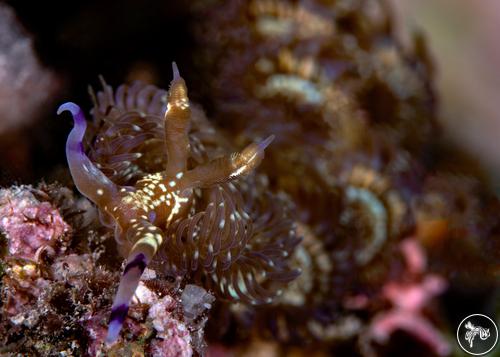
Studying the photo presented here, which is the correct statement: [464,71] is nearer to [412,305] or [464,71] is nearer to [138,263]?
[412,305]

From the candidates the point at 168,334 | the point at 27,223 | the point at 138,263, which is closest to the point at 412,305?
the point at 168,334

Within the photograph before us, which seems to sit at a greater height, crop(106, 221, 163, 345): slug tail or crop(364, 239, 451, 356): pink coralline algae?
crop(106, 221, 163, 345): slug tail

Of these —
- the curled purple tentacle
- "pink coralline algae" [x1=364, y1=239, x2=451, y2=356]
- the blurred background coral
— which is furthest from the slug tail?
the blurred background coral

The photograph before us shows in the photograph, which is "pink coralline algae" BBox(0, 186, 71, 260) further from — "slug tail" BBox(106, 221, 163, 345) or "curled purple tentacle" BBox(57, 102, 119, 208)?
"slug tail" BBox(106, 221, 163, 345)

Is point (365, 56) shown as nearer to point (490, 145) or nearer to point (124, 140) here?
point (490, 145)

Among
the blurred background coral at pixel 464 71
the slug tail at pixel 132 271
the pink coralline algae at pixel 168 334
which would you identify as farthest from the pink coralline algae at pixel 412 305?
the slug tail at pixel 132 271

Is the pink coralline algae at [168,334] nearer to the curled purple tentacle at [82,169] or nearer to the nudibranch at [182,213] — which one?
the nudibranch at [182,213]
